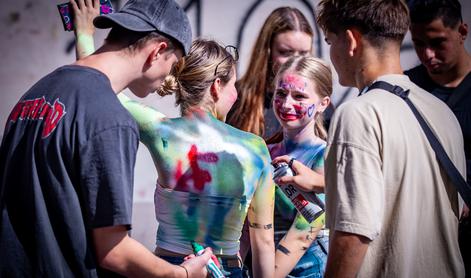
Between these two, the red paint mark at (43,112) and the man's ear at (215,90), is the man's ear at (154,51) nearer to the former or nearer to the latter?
the red paint mark at (43,112)

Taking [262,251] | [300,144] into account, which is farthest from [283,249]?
[300,144]

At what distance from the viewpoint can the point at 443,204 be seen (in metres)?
2.03

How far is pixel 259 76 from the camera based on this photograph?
13.2 feet

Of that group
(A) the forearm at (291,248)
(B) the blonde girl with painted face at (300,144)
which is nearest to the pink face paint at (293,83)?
(B) the blonde girl with painted face at (300,144)

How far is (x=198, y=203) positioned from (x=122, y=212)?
81 cm

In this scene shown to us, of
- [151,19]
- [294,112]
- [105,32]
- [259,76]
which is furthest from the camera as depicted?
[105,32]

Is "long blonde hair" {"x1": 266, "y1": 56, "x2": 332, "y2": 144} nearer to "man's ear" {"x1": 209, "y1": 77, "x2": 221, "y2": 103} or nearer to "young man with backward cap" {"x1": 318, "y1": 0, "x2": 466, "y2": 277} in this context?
"man's ear" {"x1": 209, "y1": 77, "x2": 221, "y2": 103}

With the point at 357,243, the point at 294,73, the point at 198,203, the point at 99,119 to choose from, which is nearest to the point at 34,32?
the point at 294,73

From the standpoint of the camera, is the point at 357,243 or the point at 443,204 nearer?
the point at 357,243

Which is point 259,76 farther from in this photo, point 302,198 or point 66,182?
point 66,182

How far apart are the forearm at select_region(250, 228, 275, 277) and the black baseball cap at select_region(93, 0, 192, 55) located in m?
1.00

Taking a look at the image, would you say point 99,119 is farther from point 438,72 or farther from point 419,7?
point 438,72

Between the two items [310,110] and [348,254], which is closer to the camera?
[348,254]

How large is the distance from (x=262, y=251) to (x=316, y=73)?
41.4 inches
